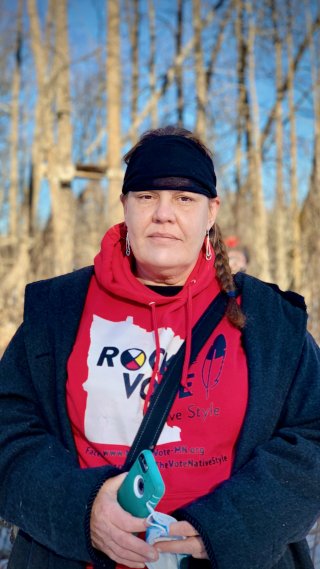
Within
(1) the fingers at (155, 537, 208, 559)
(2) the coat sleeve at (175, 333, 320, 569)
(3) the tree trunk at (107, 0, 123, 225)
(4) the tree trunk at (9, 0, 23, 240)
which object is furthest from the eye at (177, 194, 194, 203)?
(4) the tree trunk at (9, 0, 23, 240)

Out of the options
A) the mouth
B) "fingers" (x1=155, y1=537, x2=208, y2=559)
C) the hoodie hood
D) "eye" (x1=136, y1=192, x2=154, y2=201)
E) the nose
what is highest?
"eye" (x1=136, y1=192, x2=154, y2=201)

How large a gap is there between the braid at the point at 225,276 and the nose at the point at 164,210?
22cm

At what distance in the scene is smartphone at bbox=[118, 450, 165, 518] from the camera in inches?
45.0

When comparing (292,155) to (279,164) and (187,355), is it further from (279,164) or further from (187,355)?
(187,355)

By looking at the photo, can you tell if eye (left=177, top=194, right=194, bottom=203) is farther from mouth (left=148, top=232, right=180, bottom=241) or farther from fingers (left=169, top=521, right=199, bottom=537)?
fingers (left=169, top=521, right=199, bottom=537)

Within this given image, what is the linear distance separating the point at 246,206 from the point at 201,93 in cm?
475

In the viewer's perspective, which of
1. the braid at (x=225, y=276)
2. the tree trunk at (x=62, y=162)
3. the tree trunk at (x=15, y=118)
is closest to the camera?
the braid at (x=225, y=276)

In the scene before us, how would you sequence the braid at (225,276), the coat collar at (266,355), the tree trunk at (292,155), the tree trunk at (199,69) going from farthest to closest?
the tree trunk at (292,155) < the tree trunk at (199,69) < the braid at (225,276) < the coat collar at (266,355)

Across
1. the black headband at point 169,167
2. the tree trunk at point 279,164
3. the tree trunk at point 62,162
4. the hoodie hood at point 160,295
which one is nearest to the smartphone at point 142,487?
the hoodie hood at point 160,295

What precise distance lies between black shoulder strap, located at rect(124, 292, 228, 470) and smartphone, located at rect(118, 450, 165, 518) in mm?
114

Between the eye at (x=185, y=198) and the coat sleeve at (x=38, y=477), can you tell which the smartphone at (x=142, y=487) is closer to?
the coat sleeve at (x=38, y=477)

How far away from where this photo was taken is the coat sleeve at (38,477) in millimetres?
1281

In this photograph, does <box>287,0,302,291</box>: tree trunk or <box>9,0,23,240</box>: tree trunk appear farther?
<box>9,0,23,240</box>: tree trunk

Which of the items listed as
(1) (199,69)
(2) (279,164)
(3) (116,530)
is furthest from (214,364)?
(2) (279,164)
